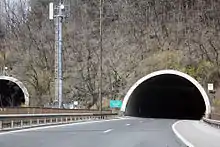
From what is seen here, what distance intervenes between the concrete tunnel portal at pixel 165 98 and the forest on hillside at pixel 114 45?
9.23 ft

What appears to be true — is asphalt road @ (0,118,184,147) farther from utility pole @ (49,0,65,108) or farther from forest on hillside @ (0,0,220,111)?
forest on hillside @ (0,0,220,111)

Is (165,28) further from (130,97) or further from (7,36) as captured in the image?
(7,36)

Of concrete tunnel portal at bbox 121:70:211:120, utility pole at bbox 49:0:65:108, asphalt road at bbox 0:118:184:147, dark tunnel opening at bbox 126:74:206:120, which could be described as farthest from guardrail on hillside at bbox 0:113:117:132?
dark tunnel opening at bbox 126:74:206:120

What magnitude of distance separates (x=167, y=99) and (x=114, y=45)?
14.1 metres

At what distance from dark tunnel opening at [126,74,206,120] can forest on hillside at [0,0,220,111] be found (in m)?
2.77

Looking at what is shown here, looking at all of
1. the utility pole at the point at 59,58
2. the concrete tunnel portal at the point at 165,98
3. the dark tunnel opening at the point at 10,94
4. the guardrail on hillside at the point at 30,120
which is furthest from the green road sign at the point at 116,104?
the dark tunnel opening at the point at 10,94

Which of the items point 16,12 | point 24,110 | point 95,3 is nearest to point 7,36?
point 16,12

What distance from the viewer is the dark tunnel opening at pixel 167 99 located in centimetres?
5612

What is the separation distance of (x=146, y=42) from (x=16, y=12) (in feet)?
110

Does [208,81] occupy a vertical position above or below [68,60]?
below

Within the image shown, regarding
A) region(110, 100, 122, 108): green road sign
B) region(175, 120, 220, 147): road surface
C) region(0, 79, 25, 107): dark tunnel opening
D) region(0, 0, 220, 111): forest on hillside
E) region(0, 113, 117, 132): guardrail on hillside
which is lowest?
region(175, 120, 220, 147): road surface

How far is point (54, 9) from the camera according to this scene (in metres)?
55.3

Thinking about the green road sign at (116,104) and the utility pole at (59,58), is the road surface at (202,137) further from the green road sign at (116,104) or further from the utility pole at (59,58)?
the green road sign at (116,104)

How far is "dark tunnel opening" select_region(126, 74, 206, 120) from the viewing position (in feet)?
184
